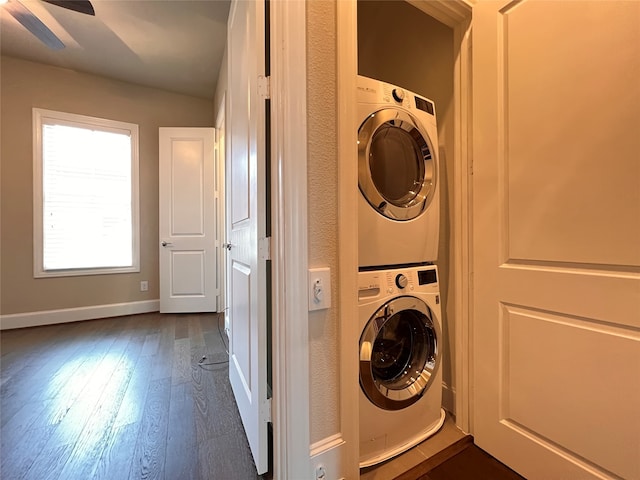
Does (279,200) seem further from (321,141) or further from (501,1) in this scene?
(501,1)

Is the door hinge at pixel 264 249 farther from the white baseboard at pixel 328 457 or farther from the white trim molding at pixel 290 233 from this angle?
the white baseboard at pixel 328 457

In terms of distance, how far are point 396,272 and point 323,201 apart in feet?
1.63

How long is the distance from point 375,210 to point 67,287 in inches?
148

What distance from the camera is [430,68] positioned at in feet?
5.68

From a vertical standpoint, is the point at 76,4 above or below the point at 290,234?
above

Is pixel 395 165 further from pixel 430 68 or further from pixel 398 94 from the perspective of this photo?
pixel 430 68

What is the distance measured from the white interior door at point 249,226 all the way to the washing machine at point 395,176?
0.41 meters

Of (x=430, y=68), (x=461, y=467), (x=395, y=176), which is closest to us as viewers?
(x=461, y=467)

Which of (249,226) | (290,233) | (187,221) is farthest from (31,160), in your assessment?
(290,233)

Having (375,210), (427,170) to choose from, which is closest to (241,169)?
(375,210)

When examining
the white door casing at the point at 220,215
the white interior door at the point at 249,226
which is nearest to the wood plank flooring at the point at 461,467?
the white interior door at the point at 249,226

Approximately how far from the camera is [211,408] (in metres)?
1.60

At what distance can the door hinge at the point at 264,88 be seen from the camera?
995mm

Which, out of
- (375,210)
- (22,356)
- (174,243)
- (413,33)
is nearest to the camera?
(375,210)
